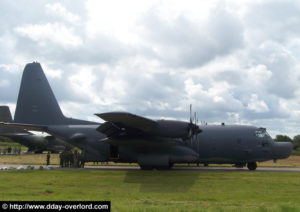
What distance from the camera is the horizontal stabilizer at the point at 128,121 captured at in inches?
624

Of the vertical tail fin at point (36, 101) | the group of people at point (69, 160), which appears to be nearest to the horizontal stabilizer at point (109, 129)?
the group of people at point (69, 160)

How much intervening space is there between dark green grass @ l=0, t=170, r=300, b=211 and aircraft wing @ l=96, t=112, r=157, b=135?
2.75 metres

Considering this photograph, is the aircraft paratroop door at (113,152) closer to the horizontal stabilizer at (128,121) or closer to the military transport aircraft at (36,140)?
the horizontal stabilizer at (128,121)

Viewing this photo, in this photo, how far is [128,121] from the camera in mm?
17000

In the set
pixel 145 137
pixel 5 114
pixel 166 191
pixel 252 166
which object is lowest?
pixel 166 191

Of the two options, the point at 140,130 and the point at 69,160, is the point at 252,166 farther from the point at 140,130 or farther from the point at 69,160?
the point at 69,160

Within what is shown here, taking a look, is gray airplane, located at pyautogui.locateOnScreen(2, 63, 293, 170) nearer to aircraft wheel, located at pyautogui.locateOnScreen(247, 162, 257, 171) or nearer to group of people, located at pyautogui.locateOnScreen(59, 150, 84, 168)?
aircraft wheel, located at pyautogui.locateOnScreen(247, 162, 257, 171)

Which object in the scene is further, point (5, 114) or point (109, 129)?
point (5, 114)

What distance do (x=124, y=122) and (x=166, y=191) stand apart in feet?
19.5

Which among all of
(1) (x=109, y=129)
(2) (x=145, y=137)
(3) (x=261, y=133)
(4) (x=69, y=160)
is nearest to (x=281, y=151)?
(3) (x=261, y=133)

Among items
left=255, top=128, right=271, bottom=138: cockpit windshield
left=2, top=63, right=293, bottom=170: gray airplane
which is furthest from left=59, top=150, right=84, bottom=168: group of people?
left=255, top=128, right=271, bottom=138: cockpit windshield

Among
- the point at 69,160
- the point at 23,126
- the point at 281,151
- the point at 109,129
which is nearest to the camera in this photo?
the point at 109,129

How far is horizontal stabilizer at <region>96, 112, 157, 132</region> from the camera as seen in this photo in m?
15.9

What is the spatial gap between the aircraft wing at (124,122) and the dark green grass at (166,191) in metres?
2.75
